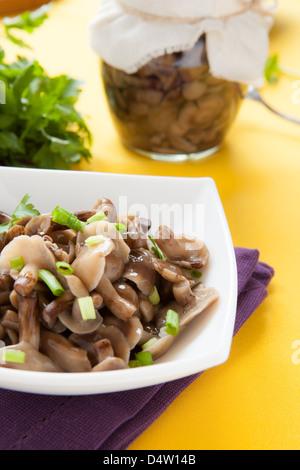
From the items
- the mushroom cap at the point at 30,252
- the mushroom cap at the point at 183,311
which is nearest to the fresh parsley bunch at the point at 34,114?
the mushroom cap at the point at 30,252

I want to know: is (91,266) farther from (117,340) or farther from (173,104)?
(173,104)

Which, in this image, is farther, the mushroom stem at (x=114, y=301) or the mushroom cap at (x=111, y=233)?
the mushroom cap at (x=111, y=233)

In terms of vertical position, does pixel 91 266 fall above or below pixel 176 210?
above

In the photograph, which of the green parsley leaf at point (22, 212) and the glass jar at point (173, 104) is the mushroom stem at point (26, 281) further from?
the glass jar at point (173, 104)

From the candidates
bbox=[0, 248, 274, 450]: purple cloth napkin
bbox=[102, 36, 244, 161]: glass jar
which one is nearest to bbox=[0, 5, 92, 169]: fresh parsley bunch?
bbox=[102, 36, 244, 161]: glass jar

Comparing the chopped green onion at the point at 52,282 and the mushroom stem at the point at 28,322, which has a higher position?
the chopped green onion at the point at 52,282

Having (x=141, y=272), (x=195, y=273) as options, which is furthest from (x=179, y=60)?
(x=141, y=272)

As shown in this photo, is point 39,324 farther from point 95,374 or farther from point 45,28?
point 45,28

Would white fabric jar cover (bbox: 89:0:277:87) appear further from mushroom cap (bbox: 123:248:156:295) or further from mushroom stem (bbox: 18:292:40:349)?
mushroom stem (bbox: 18:292:40:349)
